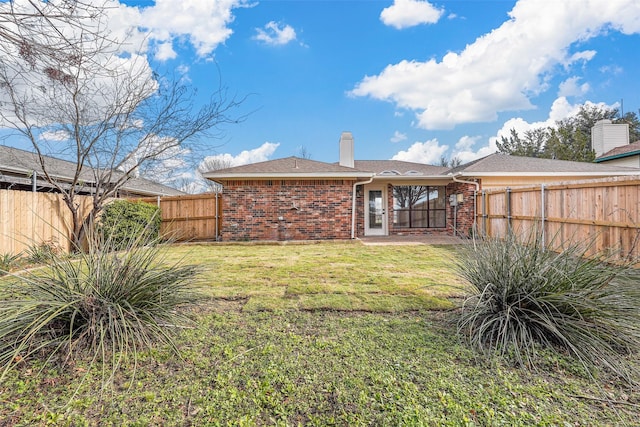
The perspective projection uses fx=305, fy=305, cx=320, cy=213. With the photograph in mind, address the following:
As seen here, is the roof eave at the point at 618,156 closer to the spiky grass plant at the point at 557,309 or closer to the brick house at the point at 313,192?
the brick house at the point at 313,192

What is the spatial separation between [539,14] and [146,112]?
1177 cm

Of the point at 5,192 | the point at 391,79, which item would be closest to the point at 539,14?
the point at 391,79

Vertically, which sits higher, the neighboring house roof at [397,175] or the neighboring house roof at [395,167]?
the neighboring house roof at [395,167]

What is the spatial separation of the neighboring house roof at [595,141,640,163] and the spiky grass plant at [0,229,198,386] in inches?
839

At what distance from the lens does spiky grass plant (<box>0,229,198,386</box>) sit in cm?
221

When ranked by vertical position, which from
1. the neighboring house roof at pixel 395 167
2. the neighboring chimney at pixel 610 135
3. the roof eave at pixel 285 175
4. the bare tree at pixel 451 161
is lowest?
the roof eave at pixel 285 175

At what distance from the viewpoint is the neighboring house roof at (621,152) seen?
50.4ft

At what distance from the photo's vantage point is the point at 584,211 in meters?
6.11

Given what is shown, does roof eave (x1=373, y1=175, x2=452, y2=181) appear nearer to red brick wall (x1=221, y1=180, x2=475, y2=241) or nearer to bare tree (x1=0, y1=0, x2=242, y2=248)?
A: red brick wall (x1=221, y1=180, x2=475, y2=241)

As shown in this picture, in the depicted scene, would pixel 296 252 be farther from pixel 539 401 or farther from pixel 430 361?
pixel 539 401

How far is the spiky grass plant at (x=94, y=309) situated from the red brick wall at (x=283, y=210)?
27.4 ft

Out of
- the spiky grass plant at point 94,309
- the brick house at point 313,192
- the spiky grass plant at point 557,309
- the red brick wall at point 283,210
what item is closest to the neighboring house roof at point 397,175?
the brick house at point 313,192

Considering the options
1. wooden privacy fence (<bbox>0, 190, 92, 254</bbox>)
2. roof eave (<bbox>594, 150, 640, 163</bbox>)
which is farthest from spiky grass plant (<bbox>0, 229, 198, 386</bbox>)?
roof eave (<bbox>594, 150, 640, 163</bbox>)

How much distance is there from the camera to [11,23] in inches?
129
